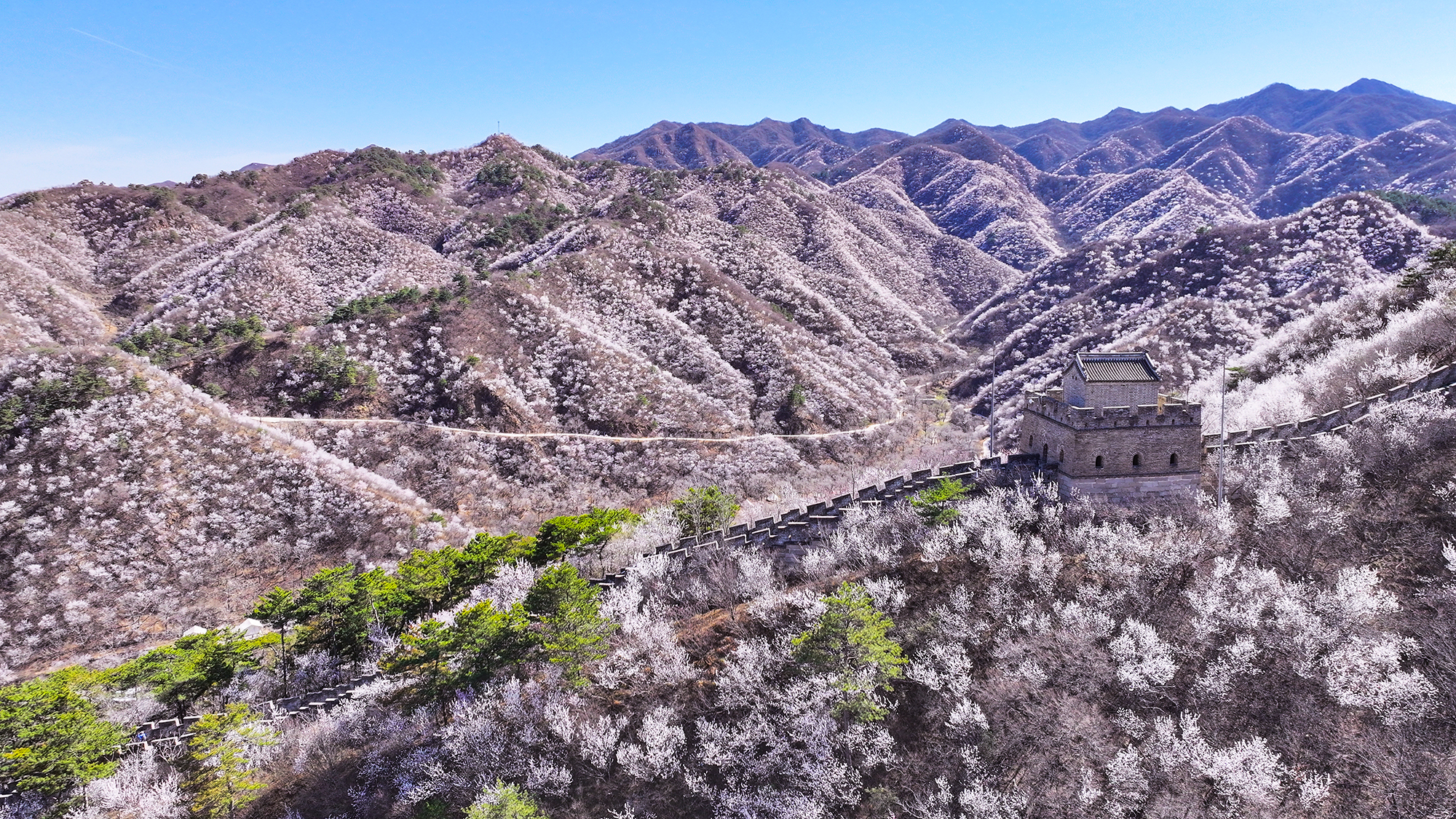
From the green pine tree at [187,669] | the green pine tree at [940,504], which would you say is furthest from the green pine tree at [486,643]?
the green pine tree at [940,504]

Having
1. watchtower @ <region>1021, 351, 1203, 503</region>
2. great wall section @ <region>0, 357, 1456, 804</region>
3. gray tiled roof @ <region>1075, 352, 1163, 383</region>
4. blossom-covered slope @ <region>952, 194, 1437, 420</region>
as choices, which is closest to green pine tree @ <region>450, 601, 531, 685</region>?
great wall section @ <region>0, 357, 1456, 804</region>

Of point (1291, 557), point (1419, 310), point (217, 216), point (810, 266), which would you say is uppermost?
point (217, 216)

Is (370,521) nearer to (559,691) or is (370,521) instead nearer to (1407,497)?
(559,691)

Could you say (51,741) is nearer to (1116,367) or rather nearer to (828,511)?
(828,511)

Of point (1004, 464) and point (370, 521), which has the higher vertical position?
point (1004, 464)

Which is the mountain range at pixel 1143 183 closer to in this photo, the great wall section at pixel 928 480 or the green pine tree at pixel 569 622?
the great wall section at pixel 928 480

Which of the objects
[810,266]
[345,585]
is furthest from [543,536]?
[810,266]

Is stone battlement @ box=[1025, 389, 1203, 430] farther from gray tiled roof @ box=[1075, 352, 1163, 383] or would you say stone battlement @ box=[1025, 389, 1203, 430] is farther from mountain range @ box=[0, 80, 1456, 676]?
mountain range @ box=[0, 80, 1456, 676]
